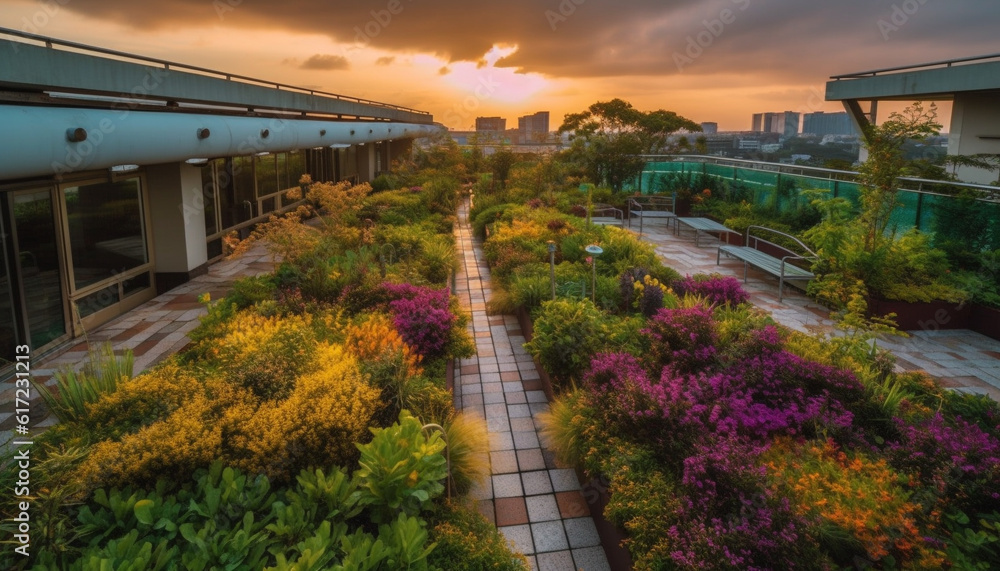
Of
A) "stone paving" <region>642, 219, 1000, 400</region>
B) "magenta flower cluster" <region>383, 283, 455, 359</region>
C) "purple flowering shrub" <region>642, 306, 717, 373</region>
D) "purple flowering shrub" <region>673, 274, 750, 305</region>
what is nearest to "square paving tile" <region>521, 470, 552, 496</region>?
"purple flowering shrub" <region>642, 306, 717, 373</region>

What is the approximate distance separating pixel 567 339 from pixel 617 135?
56.8 feet

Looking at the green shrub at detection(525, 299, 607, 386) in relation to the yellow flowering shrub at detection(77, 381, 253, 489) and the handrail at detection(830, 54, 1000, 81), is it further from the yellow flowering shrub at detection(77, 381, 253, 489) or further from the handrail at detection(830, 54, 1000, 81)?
the handrail at detection(830, 54, 1000, 81)

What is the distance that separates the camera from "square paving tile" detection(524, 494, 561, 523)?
13.4 ft

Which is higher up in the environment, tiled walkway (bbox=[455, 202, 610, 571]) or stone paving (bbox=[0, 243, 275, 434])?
stone paving (bbox=[0, 243, 275, 434])

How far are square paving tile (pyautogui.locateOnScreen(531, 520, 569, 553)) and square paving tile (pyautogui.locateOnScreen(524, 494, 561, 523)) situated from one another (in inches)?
2.1

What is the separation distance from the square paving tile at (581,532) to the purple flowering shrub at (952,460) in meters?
1.99

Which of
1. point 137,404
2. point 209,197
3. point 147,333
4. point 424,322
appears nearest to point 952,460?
point 424,322

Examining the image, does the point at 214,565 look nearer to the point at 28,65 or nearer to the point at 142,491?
the point at 142,491

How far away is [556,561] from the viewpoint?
12.0 ft

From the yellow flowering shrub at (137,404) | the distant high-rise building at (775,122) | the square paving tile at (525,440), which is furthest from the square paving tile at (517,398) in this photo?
the distant high-rise building at (775,122)

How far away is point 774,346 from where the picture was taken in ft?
16.7

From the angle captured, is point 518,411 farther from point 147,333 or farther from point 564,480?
point 147,333

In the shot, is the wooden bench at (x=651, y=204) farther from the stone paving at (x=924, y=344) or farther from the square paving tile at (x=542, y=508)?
the square paving tile at (x=542, y=508)

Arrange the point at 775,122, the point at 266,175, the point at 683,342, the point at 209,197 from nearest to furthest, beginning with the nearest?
the point at 683,342
the point at 209,197
the point at 266,175
the point at 775,122
